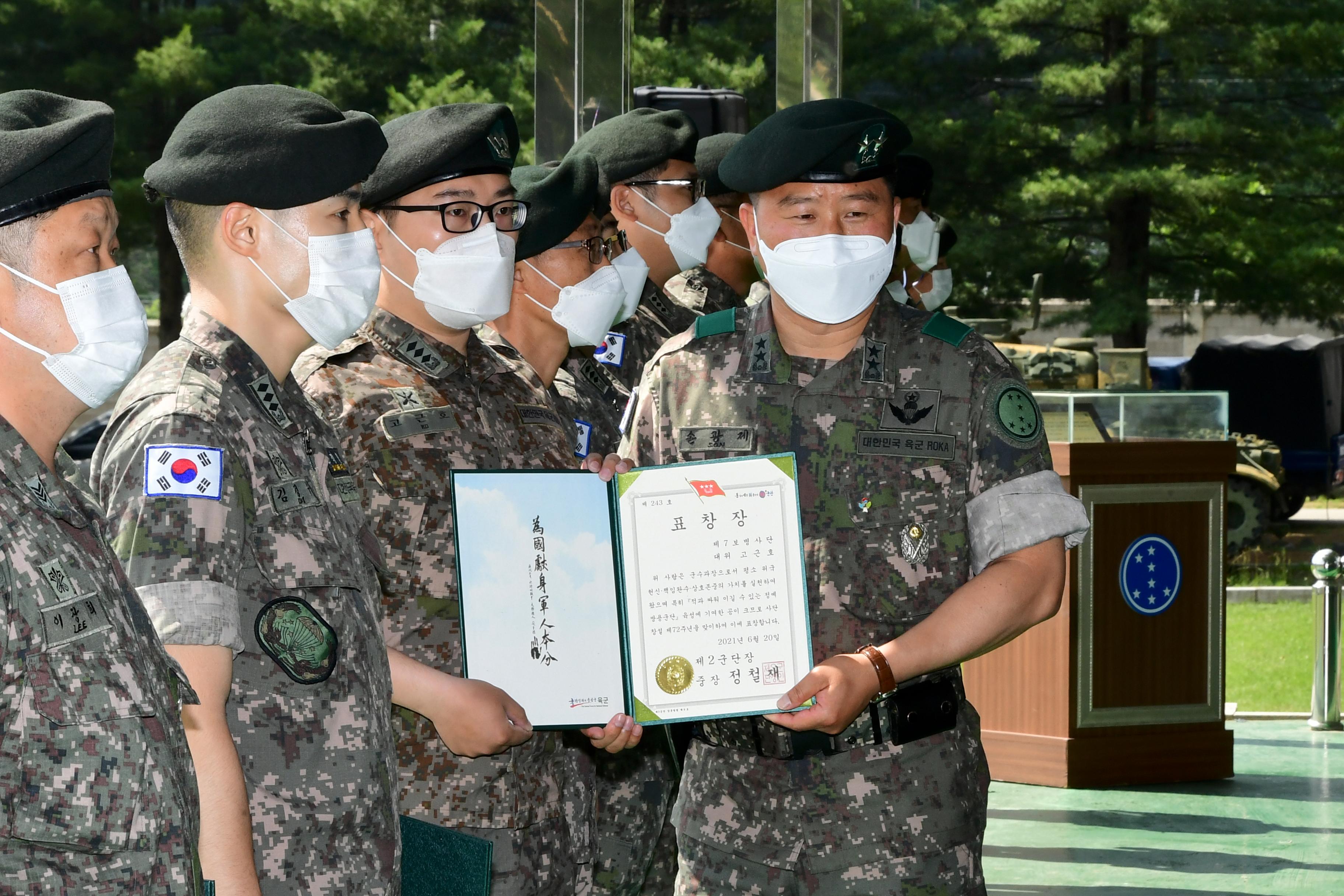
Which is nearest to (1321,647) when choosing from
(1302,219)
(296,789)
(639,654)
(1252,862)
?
(1252,862)

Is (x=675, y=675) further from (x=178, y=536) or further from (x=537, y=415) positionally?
(x=178, y=536)

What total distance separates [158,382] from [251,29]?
18.1 metres

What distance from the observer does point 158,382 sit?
2020 mm

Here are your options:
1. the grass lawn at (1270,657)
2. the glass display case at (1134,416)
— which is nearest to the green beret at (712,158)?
the glass display case at (1134,416)

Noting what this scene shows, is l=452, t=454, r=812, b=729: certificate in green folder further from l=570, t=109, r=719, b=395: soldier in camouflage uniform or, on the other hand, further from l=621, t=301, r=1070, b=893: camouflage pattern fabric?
l=570, t=109, r=719, b=395: soldier in camouflage uniform

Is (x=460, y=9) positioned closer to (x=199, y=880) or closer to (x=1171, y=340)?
(x=1171, y=340)

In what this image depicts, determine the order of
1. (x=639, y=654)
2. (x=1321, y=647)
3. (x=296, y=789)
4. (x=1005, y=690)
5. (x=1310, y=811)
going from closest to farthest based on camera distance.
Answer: (x=296, y=789) → (x=639, y=654) → (x=1310, y=811) → (x=1005, y=690) → (x=1321, y=647)

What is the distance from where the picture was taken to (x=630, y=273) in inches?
147

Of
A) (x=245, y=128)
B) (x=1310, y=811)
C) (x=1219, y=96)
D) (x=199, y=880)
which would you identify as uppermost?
(x=1219, y=96)

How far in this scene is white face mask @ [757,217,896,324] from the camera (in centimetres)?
255

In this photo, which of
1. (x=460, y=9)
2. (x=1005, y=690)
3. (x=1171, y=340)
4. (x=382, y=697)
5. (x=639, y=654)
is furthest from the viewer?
(x=1171, y=340)

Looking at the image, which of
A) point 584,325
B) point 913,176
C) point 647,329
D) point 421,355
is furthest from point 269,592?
point 913,176

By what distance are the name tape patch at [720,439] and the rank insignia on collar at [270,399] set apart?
75cm

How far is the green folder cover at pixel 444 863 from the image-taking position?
227 centimetres
